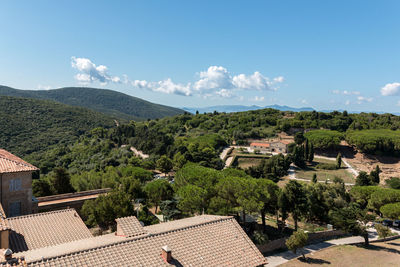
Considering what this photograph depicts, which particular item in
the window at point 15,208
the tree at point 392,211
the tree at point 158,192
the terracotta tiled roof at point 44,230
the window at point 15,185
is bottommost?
the tree at point 392,211

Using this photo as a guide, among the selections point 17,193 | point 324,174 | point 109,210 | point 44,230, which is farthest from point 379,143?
point 17,193

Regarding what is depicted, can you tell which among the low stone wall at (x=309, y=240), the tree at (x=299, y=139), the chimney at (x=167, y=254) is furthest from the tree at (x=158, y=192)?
the tree at (x=299, y=139)

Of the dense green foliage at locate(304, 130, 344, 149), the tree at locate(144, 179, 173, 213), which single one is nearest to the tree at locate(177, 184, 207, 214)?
the tree at locate(144, 179, 173, 213)

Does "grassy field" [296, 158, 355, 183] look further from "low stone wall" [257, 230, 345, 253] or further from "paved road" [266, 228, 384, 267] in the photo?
"low stone wall" [257, 230, 345, 253]

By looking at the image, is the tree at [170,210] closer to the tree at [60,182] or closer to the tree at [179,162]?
the tree at [60,182]

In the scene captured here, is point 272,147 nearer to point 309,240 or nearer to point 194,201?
point 309,240

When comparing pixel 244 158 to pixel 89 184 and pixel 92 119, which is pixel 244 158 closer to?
pixel 89 184
